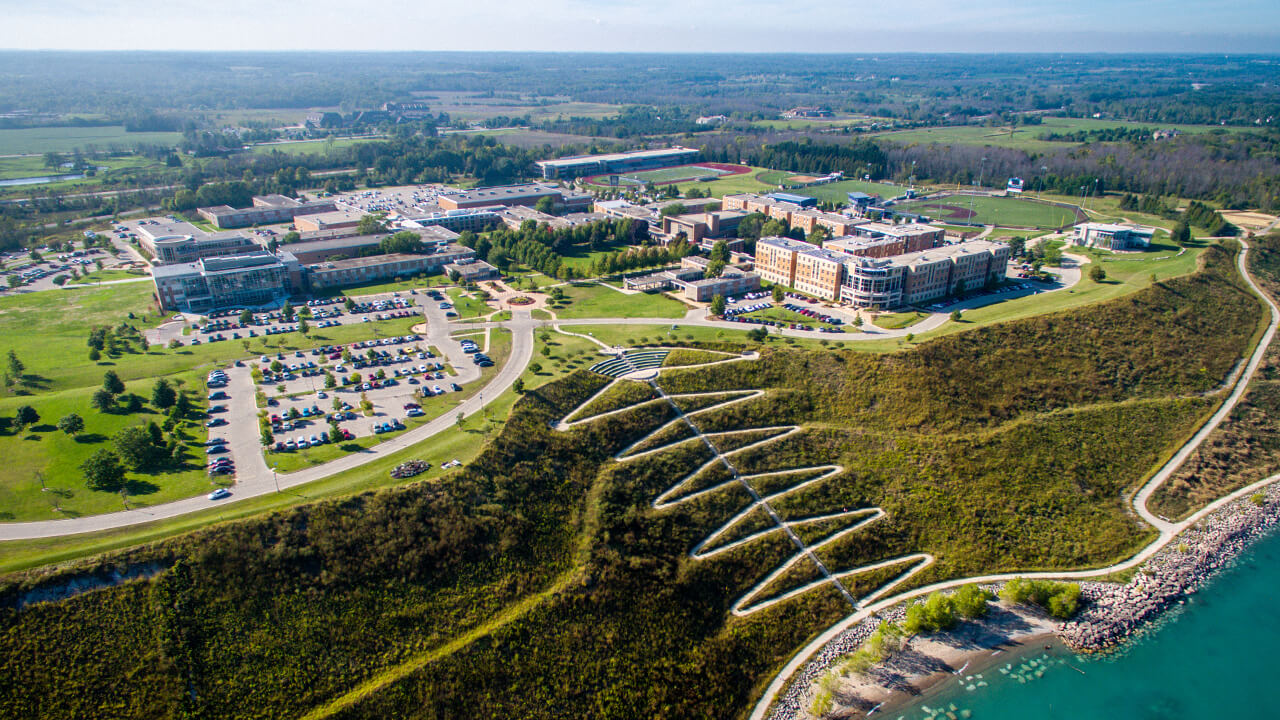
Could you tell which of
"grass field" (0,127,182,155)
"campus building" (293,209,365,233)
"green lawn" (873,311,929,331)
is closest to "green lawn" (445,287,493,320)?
"campus building" (293,209,365,233)

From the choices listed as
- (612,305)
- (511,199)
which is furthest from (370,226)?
Answer: (612,305)

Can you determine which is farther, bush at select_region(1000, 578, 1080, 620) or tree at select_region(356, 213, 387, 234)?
tree at select_region(356, 213, 387, 234)

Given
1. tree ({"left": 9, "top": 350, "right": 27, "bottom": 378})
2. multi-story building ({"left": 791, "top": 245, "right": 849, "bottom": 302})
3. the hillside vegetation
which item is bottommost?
the hillside vegetation

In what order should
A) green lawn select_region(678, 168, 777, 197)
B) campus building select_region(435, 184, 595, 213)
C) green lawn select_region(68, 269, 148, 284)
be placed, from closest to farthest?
1. green lawn select_region(68, 269, 148, 284)
2. campus building select_region(435, 184, 595, 213)
3. green lawn select_region(678, 168, 777, 197)

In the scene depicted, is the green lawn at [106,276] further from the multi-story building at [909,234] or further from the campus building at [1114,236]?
→ the campus building at [1114,236]

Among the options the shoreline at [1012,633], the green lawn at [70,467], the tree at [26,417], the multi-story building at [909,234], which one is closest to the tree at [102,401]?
the green lawn at [70,467]

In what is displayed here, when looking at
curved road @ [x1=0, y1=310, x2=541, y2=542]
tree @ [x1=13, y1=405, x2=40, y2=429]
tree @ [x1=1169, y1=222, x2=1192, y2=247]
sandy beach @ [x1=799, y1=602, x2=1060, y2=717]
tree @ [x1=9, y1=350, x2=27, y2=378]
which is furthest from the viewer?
tree @ [x1=1169, y1=222, x2=1192, y2=247]

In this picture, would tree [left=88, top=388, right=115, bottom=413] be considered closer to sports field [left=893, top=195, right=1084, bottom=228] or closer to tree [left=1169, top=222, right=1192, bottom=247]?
sports field [left=893, top=195, right=1084, bottom=228]
